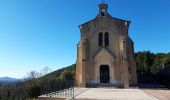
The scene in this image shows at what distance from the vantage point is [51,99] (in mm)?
13102

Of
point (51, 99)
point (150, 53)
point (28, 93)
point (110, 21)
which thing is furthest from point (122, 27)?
point (150, 53)

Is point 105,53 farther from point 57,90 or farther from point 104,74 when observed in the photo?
point 57,90

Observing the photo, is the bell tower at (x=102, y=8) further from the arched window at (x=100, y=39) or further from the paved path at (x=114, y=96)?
the paved path at (x=114, y=96)

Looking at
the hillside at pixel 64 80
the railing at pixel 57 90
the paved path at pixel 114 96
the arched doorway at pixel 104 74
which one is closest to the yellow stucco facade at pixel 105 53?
the arched doorway at pixel 104 74

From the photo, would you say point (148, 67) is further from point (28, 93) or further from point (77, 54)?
point (28, 93)

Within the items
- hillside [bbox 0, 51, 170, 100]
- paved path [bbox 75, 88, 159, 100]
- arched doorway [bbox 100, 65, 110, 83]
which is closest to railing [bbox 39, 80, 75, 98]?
hillside [bbox 0, 51, 170, 100]

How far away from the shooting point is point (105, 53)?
26.2 m

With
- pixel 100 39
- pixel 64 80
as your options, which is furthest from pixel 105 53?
pixel 64 80

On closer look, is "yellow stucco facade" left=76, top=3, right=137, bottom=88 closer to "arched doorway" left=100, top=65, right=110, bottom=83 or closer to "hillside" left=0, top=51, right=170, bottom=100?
"arched doorway" left=100, top=65, right=110, bottom=83

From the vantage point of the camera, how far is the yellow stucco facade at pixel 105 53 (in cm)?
2570

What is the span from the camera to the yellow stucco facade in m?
25.7

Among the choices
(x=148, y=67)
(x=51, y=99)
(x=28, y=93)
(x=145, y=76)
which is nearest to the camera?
(x=51, y=99)

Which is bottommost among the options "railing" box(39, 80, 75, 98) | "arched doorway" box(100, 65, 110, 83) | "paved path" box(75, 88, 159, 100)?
"paved path" box(75, 88, 159, 100)

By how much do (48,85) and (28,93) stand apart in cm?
963
